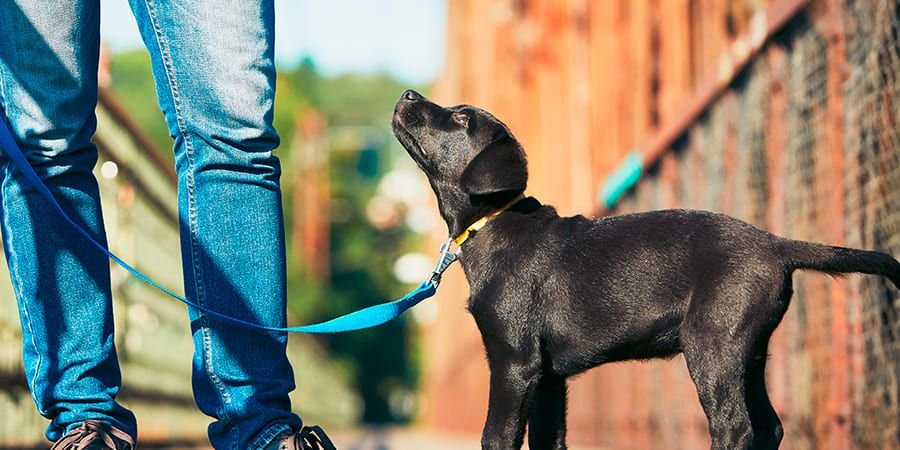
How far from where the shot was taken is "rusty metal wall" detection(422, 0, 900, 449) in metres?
4.31

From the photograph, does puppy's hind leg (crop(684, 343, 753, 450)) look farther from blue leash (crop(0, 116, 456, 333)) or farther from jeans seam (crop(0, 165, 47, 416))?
jeans seam (crop(0, 165, 47, 416))

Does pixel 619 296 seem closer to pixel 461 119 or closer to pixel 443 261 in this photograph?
pixel 443 261

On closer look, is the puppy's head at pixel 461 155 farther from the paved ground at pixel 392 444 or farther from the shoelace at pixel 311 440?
the paved ground at pixel 392 444

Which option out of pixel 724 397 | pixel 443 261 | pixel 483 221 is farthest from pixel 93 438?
pixel 724 397

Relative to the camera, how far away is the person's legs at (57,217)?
125 inches

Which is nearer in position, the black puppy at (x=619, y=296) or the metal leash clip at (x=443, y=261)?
the black puppy at (x=619, y=296)

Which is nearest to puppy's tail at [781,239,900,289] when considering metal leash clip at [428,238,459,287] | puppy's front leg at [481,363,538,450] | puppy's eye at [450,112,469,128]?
puppy's front leg at [481,363,538,450]

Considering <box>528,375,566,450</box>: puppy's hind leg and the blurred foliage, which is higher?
<box>528,375,566,450</box>: puppy's hind leg

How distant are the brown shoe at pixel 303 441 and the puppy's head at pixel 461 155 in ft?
2.00

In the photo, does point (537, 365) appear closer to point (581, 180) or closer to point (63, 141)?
point (63, 141)

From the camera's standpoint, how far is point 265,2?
3137mm

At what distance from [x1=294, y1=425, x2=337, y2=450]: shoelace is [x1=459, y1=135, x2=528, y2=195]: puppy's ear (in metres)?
0.67

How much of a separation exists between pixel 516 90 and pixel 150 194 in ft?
37.0

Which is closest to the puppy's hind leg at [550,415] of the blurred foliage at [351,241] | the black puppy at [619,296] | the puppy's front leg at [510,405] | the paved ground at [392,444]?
the black puppy at [619,296]
